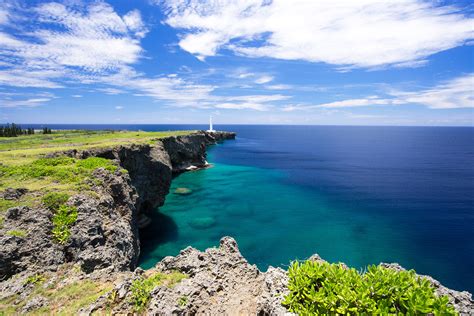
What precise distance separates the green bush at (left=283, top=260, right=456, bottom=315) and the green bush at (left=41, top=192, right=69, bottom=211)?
16.9m

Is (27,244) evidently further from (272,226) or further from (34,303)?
(272,226)

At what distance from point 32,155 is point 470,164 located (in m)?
135

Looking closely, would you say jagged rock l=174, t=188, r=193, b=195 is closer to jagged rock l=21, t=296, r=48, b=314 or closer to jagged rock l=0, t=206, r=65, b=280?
jagged rock l=0, t=206, r=65, b=280

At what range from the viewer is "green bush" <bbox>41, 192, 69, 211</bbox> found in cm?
1725

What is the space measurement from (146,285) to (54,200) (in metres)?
11.0

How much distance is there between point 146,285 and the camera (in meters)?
11.7

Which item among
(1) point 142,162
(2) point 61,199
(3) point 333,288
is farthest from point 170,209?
(3) point 333,288

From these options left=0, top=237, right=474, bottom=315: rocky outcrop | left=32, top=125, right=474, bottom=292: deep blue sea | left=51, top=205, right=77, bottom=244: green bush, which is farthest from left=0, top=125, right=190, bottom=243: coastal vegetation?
left=32, top=125, right=474, bottom=292: deep blue sea

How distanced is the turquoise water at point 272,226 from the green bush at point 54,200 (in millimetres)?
15762

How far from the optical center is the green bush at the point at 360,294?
311 inches

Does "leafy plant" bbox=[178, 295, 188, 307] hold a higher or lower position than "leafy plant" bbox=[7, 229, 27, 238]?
lower

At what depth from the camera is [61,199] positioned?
58.4 feet

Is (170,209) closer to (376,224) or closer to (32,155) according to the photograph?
(32,155)

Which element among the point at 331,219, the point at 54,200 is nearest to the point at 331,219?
the point at 331,219
